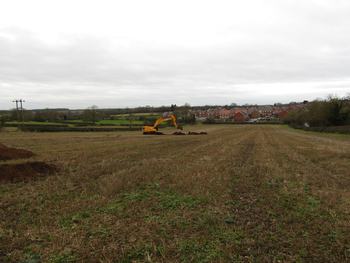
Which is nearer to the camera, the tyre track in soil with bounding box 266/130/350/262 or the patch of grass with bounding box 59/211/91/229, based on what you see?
the tyre track in soil with bounding box 266/130/350/262

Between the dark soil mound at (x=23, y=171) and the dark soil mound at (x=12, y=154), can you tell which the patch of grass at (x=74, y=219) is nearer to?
the dark soil mound at (x=23, y=171)

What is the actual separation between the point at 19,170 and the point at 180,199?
730 cm

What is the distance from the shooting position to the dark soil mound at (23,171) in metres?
10.7

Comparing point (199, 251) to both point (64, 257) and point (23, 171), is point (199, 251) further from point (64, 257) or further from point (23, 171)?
point (23, 171)

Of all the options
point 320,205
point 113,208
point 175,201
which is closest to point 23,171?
point 113,208

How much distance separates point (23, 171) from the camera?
11430mm

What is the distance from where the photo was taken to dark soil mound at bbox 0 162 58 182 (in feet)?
35.1

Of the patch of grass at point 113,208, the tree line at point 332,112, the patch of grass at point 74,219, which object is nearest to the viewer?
the patch of grass at point 74,219

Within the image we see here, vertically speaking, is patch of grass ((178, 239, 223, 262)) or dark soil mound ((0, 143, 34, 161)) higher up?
dark soil mound ((0, 143, 34, 161))

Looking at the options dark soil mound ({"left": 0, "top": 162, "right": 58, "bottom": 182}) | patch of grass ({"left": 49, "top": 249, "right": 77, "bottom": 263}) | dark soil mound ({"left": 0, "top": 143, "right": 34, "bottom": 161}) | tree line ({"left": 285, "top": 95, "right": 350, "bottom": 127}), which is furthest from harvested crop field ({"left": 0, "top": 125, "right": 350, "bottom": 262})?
tree line ({"left": 285, "top": 95, "right": 350, "bottom": 127})

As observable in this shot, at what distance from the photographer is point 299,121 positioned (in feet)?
255

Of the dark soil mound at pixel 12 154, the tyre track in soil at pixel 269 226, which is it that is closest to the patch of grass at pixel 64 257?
the tyre track in soil at pixel 269 226

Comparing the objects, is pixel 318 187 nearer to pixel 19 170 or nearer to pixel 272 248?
pixel 272 248

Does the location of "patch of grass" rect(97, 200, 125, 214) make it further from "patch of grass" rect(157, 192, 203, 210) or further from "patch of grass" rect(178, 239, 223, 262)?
"patch of grass" rect(178, 239, 223, 262)
